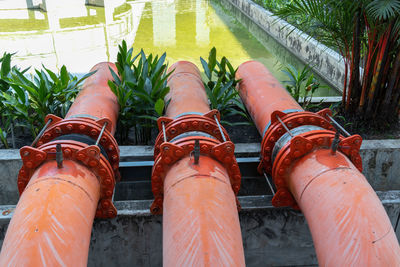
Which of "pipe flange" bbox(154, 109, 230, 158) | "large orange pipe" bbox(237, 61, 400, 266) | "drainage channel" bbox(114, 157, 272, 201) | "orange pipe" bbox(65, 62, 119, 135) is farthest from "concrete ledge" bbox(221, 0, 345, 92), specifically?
"large orange pipe" bbox(237, 61, 400, 266)

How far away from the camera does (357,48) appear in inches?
128

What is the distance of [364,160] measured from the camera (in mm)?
2893

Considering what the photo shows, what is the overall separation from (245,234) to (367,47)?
2.19 m

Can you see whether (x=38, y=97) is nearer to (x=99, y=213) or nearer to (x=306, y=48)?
(x=99, y=213)

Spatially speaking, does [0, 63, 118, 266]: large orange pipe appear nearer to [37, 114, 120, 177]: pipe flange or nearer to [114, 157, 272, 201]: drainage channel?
[37, 114, 120, 177]: pipe flange

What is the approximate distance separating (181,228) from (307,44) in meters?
6.52

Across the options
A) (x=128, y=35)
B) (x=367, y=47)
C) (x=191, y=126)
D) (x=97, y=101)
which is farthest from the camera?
(x=128, y=35)

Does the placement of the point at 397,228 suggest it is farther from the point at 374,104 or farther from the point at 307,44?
the point at 307,44

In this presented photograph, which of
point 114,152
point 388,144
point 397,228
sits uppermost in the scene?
point 114,152

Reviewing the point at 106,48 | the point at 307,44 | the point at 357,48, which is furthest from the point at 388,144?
the point at 106,48

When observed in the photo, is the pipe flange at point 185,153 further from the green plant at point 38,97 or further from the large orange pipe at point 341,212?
the green plant at point 38,97

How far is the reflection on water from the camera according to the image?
749 centimetres

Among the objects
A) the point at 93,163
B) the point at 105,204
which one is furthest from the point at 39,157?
the point at 105,204

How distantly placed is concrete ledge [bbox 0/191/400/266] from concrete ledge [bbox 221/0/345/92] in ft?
6.21
